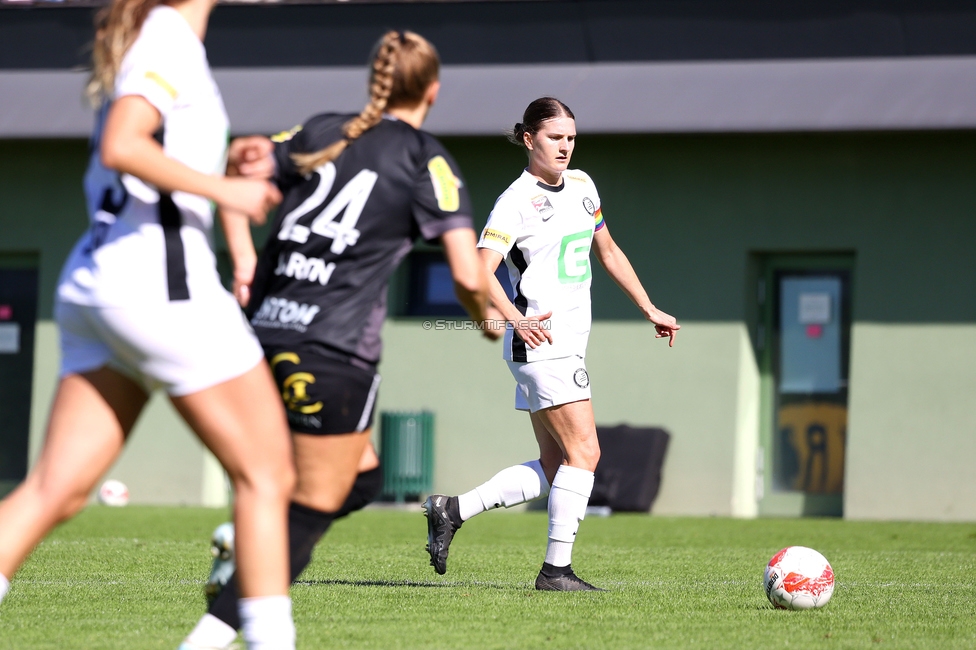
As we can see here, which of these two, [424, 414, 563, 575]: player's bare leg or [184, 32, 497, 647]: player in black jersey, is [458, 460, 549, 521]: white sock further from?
[184, 32, 497, 647]: player in black jersey

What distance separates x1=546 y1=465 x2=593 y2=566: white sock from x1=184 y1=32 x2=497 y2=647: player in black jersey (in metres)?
2.56

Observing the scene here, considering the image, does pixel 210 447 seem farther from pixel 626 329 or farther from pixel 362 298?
pixel 626 329

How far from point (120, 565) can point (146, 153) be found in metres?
4.72

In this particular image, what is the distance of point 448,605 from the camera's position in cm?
582

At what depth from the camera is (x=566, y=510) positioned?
6414mm

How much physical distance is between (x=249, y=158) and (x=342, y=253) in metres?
0.36

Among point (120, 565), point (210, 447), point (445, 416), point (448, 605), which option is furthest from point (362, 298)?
point (445, 416)

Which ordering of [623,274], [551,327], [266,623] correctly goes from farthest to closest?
[623,274], [551,327], [266,623]

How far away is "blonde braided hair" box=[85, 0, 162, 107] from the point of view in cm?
353

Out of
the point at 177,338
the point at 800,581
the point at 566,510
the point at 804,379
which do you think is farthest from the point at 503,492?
the point at 804,379

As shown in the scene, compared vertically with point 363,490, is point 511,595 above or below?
below

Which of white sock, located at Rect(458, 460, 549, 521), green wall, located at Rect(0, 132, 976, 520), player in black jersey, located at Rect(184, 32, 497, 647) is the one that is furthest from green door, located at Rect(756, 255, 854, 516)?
player in black jersey, located at Rect(184, 32, 497, 647)

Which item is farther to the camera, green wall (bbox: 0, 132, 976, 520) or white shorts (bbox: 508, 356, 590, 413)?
green wall (bbox: 0, 132, 976, 520)

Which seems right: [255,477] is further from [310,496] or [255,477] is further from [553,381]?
[553,381]
